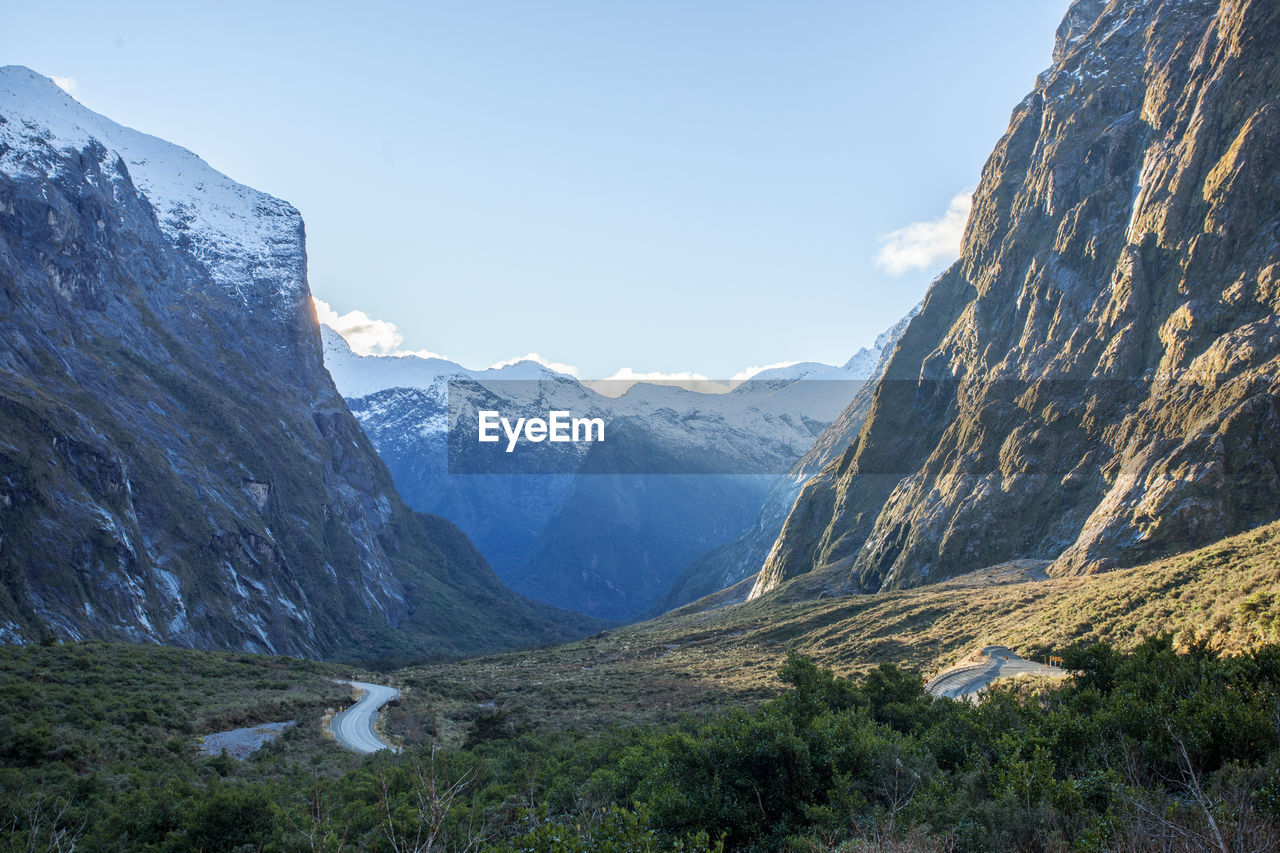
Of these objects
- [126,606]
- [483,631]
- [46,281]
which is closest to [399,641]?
[483,631]

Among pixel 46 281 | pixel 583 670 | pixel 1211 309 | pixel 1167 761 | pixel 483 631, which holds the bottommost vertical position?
pixel 483 631

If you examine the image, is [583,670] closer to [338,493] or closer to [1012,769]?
[1012,769]

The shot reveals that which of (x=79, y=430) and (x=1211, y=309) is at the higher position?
(x=1211, y=309)

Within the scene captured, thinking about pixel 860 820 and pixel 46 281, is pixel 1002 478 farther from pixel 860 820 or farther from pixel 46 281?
pixel 46 281

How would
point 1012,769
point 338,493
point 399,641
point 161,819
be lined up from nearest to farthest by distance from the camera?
point 1012,769 < point 161,819 < point 399,641 < point 338,493

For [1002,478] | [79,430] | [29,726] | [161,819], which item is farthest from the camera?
[79,430]

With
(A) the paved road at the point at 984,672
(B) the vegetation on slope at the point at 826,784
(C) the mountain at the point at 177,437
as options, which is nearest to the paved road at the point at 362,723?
(B) the vegetation on slope at the point at 826,784

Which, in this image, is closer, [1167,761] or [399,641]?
[1167,761]
